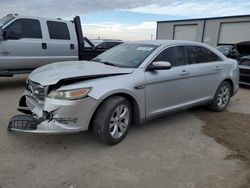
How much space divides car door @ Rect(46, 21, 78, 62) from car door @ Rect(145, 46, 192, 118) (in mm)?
4338

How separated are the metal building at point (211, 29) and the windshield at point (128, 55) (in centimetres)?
2140

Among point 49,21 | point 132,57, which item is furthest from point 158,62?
point 49,21

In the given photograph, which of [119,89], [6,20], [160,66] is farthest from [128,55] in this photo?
[6,20]

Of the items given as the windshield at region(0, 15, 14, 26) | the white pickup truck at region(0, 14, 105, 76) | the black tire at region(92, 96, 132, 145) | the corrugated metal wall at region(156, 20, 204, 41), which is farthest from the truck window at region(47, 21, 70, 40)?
the corrugated metal wall at region(156, 20, 204, 41)

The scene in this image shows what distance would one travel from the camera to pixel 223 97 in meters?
5.89

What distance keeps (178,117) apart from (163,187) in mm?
2627

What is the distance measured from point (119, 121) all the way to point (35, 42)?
15.3ft

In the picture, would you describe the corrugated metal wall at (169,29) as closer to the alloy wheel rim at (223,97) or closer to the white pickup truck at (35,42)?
the white pickup truck at (35,42)

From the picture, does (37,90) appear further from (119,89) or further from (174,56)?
(174,56)

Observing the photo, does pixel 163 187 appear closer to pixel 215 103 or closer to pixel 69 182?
pixel 69 182

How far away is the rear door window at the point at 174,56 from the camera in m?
4.47

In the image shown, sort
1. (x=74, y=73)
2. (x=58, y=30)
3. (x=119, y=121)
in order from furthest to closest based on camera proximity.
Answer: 1. (x=58, y=30)
2. (x=119, y=121)
3. (x=74, y=73)

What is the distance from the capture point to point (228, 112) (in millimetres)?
5922

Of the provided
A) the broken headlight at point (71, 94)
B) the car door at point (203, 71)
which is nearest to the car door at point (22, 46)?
the broken headlight at point (71, 94)
